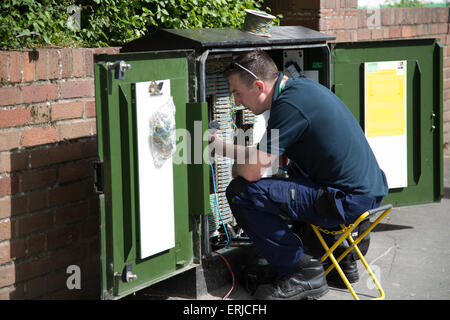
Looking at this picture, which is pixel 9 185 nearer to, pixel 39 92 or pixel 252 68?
pixel 39 92

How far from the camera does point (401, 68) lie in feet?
19.0

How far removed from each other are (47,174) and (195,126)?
946 millimetres

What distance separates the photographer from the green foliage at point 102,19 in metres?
4.44

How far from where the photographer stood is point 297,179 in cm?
447

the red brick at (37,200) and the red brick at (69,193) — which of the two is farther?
the red brick at (69,193)

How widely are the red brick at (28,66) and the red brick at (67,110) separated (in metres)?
0.25

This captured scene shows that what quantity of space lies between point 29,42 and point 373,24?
4.67m

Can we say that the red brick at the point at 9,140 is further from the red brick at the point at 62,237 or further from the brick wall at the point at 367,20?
the brick wall at the point at 367,20

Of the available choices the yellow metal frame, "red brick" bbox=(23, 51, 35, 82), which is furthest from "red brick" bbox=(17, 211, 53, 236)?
the yellow metal frame

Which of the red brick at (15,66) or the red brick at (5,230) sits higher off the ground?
the red brick at (15,66)

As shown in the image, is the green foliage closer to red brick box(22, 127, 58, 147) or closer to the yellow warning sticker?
red brick box(22, 127, 58, 147)
